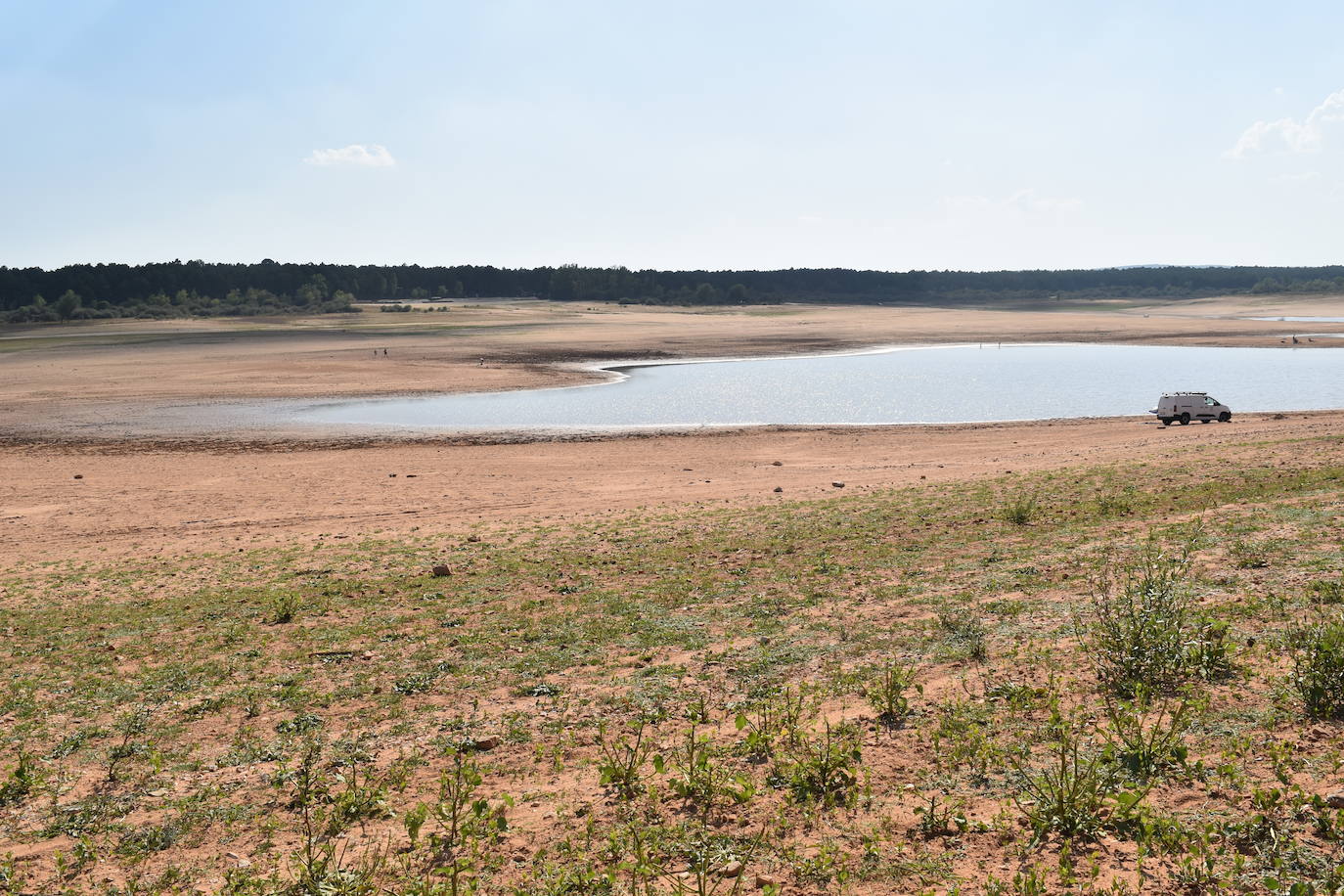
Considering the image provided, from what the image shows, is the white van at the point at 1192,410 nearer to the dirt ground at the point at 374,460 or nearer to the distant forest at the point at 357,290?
the dirt ground at the point at 374,460

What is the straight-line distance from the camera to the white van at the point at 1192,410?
116 ft

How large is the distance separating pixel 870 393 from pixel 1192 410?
19177mm

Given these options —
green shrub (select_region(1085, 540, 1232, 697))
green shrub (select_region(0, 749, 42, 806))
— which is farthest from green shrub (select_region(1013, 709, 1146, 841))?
green shrub (select_region(0, 749, 42, 806))

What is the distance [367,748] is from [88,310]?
462 feet

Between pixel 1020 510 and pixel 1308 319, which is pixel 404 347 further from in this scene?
pixel 1308 319

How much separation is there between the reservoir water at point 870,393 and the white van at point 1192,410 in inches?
270

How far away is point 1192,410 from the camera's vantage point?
35531 mm

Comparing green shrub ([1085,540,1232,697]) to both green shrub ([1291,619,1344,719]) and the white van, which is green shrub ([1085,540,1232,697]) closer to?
green shrub ([1291,619,1344,719])

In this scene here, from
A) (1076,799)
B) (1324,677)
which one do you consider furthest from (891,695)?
(1324,677)

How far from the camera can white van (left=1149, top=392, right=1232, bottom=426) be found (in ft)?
116

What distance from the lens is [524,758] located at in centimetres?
767

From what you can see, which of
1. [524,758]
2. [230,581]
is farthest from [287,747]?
[230,581]

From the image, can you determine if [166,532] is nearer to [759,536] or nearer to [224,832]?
[759,536]

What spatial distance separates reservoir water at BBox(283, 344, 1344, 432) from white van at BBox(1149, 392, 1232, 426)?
687cm
